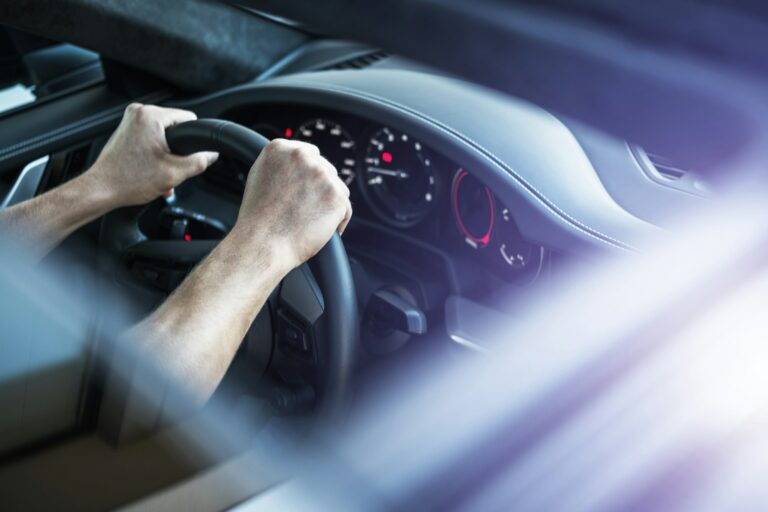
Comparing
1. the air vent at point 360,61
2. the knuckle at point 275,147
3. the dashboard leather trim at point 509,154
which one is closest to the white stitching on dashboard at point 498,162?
the dashboard leather trim at point 509,154

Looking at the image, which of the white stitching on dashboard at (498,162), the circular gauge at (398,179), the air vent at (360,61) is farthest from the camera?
the air vent at (360,61)

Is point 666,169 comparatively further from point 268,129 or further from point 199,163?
point 268,129

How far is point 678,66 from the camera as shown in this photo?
425mm

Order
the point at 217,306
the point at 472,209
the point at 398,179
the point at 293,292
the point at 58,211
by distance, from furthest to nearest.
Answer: the point at 398,179
the point at 472,209
the point at 58,211
the point at 293,292
the point at 217,306

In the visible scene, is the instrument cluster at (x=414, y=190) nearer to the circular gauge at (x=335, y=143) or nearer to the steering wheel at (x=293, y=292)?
the circular gauge at (x=335, y=143)

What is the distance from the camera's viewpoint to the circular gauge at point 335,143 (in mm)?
1715

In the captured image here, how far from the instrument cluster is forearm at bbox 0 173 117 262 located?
47 centimetres

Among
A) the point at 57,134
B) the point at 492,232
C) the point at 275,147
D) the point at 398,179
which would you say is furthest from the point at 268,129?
the point at 275,147

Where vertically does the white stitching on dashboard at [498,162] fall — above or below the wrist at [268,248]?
above

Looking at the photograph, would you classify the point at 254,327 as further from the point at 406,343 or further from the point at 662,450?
the point at 662,450

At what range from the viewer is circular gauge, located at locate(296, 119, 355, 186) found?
1.71 meters

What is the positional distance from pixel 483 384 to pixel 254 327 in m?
0.38

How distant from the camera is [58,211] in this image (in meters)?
1.44

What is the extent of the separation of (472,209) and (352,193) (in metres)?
0.29
